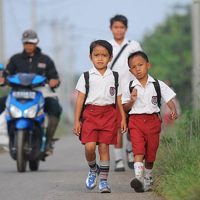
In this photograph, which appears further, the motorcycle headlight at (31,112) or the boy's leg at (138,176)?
the motorcycle headlight at (31,112)

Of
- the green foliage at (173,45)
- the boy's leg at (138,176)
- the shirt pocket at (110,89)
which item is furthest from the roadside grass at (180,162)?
the green foliage at (173,45)

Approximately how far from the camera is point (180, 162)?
34.8 feet

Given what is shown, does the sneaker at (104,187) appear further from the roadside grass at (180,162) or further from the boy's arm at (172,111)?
the boy's arm at (172,111)

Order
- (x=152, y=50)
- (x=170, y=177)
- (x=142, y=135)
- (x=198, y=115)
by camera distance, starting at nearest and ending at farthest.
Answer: (x=170, y=177) < (x=142, y=135) < (x=198, y=115) < (x=152, y=50)

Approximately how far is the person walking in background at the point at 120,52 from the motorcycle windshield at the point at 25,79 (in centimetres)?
104

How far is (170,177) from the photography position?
10000 millimetres

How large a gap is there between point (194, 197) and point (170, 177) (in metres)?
1.87

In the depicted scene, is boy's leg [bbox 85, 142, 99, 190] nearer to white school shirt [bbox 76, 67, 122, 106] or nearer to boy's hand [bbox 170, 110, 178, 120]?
white school shirt [bbox 76, 67, 122, 106]

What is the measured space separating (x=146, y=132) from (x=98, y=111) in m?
0.58

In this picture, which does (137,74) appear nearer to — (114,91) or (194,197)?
(114,91)

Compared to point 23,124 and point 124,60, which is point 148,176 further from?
point 23,124

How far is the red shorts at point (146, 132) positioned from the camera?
420 inches

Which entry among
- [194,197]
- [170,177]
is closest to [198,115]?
[170,177]

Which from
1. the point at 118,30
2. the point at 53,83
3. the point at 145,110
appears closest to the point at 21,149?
the point at 53,83
